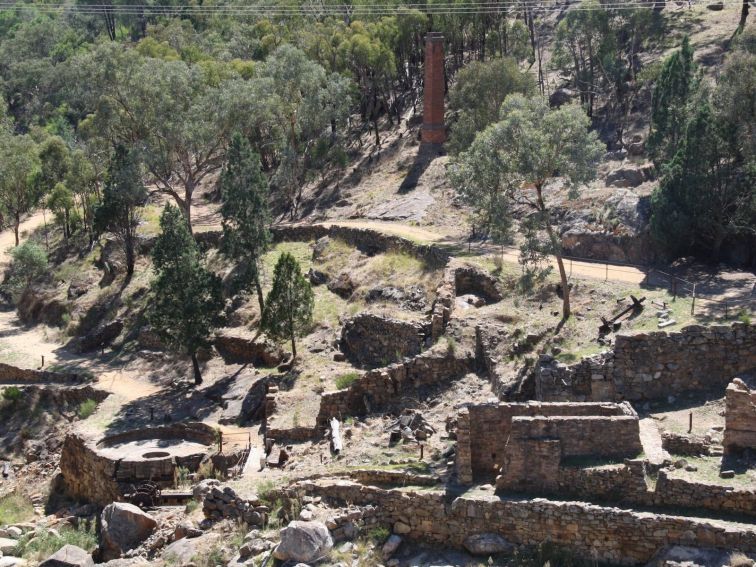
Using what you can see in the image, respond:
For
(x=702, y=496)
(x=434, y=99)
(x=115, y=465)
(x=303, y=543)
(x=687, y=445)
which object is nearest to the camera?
(x=702, y=496)

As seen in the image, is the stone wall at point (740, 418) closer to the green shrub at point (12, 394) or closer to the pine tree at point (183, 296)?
the pine tree at point (183, 296)

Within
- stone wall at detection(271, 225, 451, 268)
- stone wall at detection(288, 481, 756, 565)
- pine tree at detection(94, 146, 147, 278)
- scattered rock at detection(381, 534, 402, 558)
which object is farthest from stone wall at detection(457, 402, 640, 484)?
pine tree at detection(94, 146, 147, 278)

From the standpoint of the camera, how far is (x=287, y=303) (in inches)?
1518

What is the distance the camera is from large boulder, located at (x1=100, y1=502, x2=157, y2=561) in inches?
1023

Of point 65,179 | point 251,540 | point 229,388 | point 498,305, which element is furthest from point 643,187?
point 65,179

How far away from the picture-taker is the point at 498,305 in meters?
35.9

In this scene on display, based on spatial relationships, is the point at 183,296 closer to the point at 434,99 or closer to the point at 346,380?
the point at 346,380

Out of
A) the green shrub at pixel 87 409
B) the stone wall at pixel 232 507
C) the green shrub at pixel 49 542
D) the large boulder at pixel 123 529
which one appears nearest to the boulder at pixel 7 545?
the green shrub at pixel 49 542

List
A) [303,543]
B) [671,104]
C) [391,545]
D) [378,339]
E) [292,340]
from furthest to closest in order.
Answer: [671,104], [292,340], [378,339], [391,545], [303,543]

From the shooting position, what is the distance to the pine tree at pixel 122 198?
5209 cm

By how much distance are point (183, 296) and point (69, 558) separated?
16.7 metres

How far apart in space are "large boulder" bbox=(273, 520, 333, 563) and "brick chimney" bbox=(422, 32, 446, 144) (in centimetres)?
4167

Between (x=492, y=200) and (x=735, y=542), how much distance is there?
15.6 metres

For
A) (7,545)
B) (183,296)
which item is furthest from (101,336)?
(7,545)
